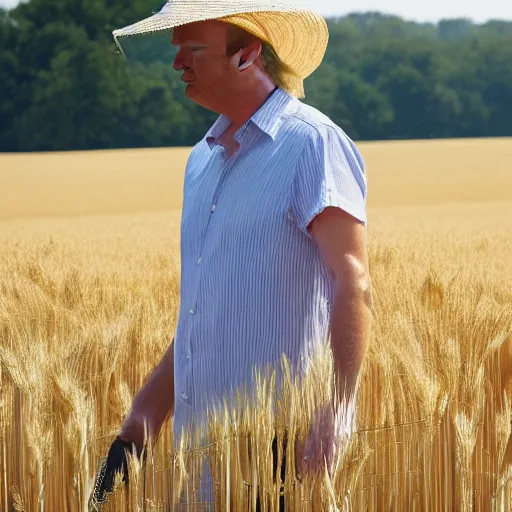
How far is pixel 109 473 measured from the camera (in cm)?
186

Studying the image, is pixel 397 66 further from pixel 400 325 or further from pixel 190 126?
pixel 400 325

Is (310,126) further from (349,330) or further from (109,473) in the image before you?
(109,473)

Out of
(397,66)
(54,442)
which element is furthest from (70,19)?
(54,442)

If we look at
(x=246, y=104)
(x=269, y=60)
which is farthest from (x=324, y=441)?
(x=269, y=60)

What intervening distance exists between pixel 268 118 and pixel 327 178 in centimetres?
17

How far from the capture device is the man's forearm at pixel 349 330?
1.68 metres

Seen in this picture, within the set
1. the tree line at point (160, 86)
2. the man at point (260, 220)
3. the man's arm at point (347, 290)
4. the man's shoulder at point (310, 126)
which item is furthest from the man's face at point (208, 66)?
the tree line at point (160, 86)

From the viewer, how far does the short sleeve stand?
170 centimetres

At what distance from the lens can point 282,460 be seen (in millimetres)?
1619

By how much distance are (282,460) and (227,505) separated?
0.33 feet

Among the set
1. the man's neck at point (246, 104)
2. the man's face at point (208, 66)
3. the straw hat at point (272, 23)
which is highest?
the straw hat at point (272, 23)

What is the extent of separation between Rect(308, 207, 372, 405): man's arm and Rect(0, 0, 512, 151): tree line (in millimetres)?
38247

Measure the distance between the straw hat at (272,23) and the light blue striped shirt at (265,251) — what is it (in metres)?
0.11

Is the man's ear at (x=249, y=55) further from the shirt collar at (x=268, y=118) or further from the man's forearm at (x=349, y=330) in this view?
the man's forearm at (x=349, y=330)
